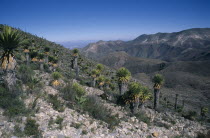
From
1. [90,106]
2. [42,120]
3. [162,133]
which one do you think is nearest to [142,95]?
[162,133]

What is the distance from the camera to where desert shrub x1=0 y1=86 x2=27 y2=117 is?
7.65 m

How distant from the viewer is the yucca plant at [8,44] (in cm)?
921

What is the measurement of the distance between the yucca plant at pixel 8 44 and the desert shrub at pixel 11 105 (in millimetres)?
1869

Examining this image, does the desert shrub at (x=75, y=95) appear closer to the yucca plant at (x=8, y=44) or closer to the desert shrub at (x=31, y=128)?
the desert shrub at (x=31, y=128)

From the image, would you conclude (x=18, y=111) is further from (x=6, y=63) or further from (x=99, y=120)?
(x=99, y=120)

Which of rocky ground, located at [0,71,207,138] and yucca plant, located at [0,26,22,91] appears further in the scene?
yucca plant, located at [0,26,22,91]

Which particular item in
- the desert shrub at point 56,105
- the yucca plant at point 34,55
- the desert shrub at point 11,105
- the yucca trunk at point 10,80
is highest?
the yucca plant at point 34,55

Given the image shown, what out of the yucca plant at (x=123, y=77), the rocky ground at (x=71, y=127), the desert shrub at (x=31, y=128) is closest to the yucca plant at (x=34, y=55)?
the rocky ground at (x=71, y=127)

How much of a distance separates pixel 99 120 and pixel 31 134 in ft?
15.6

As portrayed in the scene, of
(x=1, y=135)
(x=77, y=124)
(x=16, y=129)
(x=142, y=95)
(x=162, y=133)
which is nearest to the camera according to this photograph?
(x=1, y=135)

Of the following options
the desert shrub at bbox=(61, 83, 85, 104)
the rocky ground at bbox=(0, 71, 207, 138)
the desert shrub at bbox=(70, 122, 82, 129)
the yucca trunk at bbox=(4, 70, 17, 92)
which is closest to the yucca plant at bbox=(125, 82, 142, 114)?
the rocky ground at bbox=(0, 71, 207, 138)

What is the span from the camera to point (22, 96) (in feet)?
31.8

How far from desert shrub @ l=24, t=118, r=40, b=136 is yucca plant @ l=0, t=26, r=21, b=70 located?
15.4ft

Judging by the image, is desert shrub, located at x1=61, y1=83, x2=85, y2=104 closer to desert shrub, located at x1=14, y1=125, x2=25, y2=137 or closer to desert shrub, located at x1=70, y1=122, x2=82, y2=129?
desert shrub, located at x1=70, y1=122, x2=82, y2=129
